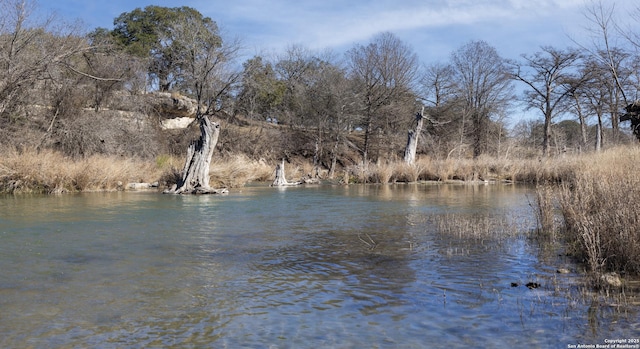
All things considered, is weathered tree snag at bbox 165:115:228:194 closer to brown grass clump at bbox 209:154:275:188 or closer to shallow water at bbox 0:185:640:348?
brown grass clump at bbox 209:154:275:188

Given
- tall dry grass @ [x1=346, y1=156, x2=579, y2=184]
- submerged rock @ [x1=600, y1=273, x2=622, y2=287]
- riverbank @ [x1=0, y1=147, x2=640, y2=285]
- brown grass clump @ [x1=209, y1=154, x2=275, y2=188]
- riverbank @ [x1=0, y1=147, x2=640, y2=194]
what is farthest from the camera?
tall dry grass @ [x1=346, y1=156, x2=579, y2=184]

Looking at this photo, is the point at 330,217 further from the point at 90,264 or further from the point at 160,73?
the point at 160,73

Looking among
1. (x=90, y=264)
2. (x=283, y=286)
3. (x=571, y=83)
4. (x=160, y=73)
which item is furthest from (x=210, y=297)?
(x=160, y=73)

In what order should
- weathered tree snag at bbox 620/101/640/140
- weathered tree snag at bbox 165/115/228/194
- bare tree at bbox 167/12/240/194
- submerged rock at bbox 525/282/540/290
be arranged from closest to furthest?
submerged rock at bbox 525/282/540/290, weathered tree snag at bbox 620/101/640/140, weathered tree snag at bbox 165/115/228/194, bare tree at bbox 167/12/240/194

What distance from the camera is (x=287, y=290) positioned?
527cm

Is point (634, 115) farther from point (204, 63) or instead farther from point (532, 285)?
point (204, 63)

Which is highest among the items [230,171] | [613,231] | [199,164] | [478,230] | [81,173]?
[199,164]

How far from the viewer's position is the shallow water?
3.91 m

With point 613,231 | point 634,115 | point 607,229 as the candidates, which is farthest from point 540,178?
point 613,231

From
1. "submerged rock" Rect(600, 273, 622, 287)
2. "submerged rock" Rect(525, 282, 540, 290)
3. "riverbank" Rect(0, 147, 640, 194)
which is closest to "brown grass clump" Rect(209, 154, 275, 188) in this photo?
"riverbank" Rect(0, 147, 640, 194)

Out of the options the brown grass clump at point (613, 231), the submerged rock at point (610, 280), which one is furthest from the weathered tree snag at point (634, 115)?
the submerged rock at point (610, 280)

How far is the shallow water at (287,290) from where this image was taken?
3.91 m

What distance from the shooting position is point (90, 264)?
644cm

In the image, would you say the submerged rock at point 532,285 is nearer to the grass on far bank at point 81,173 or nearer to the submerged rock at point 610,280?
the submerged rock at point 610,280
